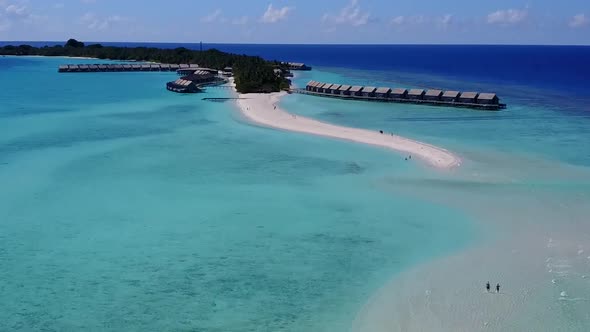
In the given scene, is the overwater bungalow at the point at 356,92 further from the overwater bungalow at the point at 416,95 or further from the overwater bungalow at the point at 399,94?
the overwater bungalow at the point at 416,95

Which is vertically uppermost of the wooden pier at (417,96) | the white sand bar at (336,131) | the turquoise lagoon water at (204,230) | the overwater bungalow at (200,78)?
the overwater bungalow at (200,78)

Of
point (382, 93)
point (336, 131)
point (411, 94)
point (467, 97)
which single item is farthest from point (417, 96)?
point (336, 131)

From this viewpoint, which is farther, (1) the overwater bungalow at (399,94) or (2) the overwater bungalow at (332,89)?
(2) the overwater bungalow at (332,89)

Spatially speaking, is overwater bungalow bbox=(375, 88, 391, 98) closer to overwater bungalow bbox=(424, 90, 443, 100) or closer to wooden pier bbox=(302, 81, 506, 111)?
wooden pier bbox=(302, 81, 506, 111)

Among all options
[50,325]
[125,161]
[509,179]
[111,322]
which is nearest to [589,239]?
[509,179]

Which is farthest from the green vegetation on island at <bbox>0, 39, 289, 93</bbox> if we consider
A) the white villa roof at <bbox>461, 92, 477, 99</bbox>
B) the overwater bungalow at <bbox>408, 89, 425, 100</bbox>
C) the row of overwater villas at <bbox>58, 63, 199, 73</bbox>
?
the white villa roof at <bbox>461, 92, 477, 99</bbox>

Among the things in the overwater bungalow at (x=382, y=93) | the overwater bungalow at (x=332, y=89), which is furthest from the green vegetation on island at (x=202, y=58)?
the overwater bungalow at (x=382, y=93)

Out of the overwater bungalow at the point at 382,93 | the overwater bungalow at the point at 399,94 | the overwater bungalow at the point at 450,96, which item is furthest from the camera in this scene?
the overwater bungalow at the point at 382,93
